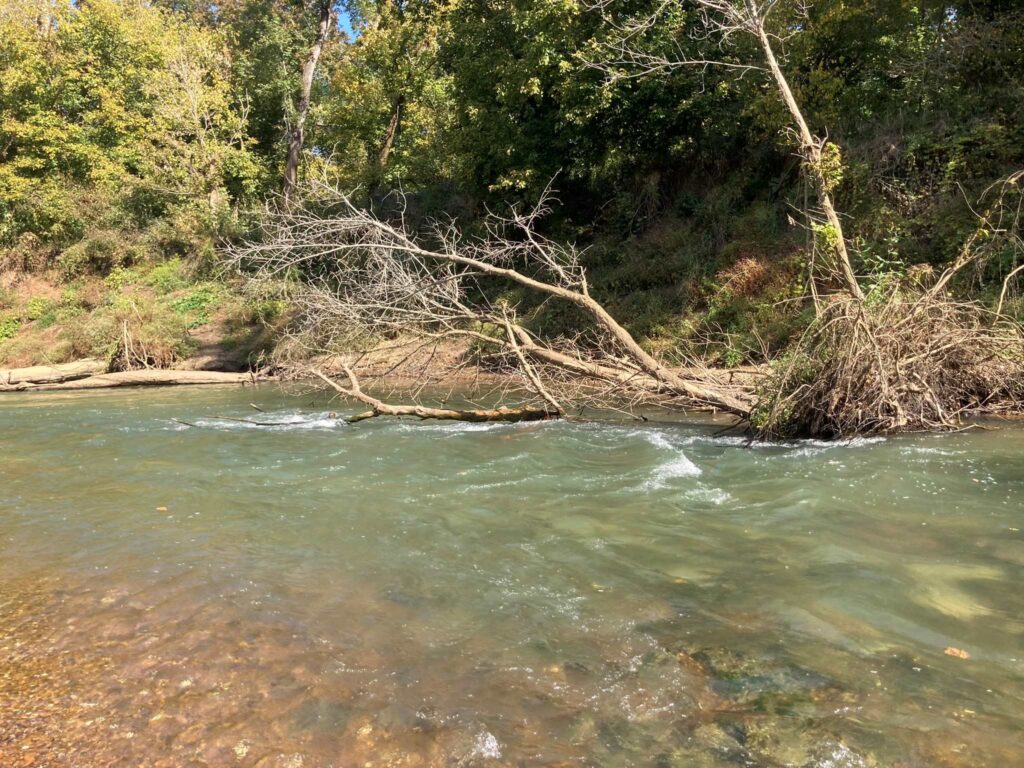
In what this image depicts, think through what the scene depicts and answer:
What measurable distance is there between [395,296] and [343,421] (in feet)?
7.83

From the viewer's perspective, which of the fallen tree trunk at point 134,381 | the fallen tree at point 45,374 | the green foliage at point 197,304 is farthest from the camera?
the green foliage at point 197,304

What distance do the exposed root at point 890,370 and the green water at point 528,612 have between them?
2.37 feet

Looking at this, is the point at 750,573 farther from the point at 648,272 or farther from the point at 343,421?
the point at 648,272

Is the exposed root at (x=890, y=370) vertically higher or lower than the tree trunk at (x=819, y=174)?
lower

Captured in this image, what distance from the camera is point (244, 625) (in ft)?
14.3

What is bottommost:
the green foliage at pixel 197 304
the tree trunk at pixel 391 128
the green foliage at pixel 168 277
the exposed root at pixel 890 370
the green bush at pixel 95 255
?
the exposed root at pixel 890 370

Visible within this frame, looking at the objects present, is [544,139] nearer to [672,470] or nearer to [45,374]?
[672,470]

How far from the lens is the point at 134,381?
18828 millimetres

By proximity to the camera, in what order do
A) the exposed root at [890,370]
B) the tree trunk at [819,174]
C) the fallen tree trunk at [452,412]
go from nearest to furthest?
1. the exposed root at [890,370]
2. the tree trunk at [819,174]
3. the fallen tree trunk at [452,412]

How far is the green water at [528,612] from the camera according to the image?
3.27m

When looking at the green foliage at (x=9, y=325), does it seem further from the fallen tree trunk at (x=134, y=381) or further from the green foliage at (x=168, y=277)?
the fallen tree trunk at (x=134, y=381)

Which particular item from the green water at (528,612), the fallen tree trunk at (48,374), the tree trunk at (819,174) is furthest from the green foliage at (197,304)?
the tree trunk at (819,174)

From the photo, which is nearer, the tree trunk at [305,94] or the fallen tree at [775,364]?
the fallen tree at [775,364]

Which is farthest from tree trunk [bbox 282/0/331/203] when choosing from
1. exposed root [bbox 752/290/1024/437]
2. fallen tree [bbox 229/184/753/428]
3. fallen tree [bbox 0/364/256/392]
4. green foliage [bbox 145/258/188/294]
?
exposed root [bbox 752/290/1024/437]
